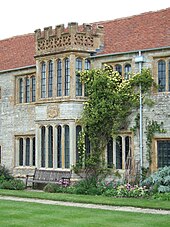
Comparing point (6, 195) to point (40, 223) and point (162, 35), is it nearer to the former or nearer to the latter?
point (40, 223)

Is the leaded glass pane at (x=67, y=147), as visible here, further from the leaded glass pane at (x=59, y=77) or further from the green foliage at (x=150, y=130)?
the green foliage at (x=150, y=130)

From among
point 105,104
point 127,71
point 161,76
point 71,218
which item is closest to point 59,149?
point 105,104

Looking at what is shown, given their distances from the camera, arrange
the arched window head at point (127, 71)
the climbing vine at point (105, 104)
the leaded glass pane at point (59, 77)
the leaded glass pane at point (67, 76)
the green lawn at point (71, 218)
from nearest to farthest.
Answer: the green lawn at point (71, 218)
the climbing vine at point (105, 104)
the arched window head at point (127, 71)
the leaded glass pane at point (67, 76)
the leaded glass pane at point (59, 77)

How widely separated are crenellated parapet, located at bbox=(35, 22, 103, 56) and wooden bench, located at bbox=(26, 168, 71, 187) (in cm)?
522

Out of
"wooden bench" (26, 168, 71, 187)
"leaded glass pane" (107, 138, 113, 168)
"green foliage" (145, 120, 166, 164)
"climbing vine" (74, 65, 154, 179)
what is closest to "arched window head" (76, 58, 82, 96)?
"climbing vine" (74, 65, 154, 179)

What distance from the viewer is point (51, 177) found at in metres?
25.2

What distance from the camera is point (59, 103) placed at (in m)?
24.9

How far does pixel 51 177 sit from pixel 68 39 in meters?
6.03

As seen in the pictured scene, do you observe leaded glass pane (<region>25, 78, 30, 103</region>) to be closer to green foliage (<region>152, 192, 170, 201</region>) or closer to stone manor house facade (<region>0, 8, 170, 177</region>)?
stone manor house facade (<region>0, 8, 170, 177</region>)

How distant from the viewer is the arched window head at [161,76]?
75.6ft

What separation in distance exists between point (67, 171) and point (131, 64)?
17.3ft

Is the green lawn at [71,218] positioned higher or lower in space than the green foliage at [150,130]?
lower

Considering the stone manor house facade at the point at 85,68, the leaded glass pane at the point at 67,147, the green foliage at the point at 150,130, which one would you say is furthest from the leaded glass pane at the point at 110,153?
the green foliage at the point at 150,130

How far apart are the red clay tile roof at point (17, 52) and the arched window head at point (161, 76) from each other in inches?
290
